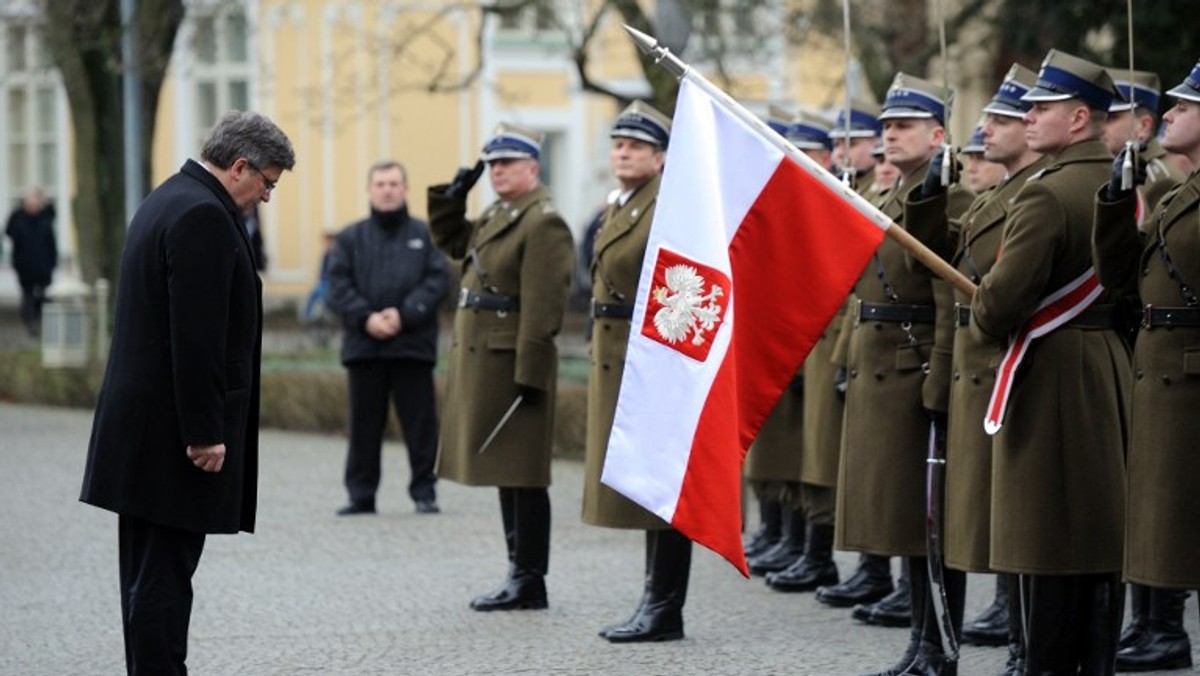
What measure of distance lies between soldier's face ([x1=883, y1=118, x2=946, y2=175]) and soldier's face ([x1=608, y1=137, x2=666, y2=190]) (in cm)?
123

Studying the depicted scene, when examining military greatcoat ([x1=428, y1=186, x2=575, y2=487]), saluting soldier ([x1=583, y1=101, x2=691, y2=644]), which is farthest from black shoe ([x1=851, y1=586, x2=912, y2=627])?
military greatcoat ([x1=428, y1=186, x2=575, y2=487])

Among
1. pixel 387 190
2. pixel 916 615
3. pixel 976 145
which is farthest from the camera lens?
pixel 387 190

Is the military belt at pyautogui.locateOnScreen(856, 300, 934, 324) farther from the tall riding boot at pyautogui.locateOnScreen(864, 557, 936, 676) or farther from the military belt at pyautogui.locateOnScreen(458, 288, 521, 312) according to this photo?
the military belt at pyautogui.locateOnScreen(458, 288, 521, 312)

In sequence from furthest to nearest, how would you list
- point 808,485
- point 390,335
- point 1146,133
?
point 390,335
point 808,485
point 1146,133

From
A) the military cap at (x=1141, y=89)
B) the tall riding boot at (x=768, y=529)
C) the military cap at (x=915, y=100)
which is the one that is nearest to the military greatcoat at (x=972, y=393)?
Result: the military cap at (x=915, y=100)

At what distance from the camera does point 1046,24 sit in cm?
2334

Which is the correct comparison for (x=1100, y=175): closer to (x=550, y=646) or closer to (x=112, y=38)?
(x=550, y=646)

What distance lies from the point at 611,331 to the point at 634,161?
0.73 meters

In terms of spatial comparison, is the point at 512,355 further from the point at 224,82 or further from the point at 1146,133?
the point at 224,82

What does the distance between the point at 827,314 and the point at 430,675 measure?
89.9 inches

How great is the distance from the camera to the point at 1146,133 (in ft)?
32.7

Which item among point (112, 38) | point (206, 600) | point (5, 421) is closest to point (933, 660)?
point (206, 600)

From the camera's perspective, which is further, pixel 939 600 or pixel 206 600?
pixel 206 600

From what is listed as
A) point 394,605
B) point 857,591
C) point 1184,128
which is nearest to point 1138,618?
point 857,591
